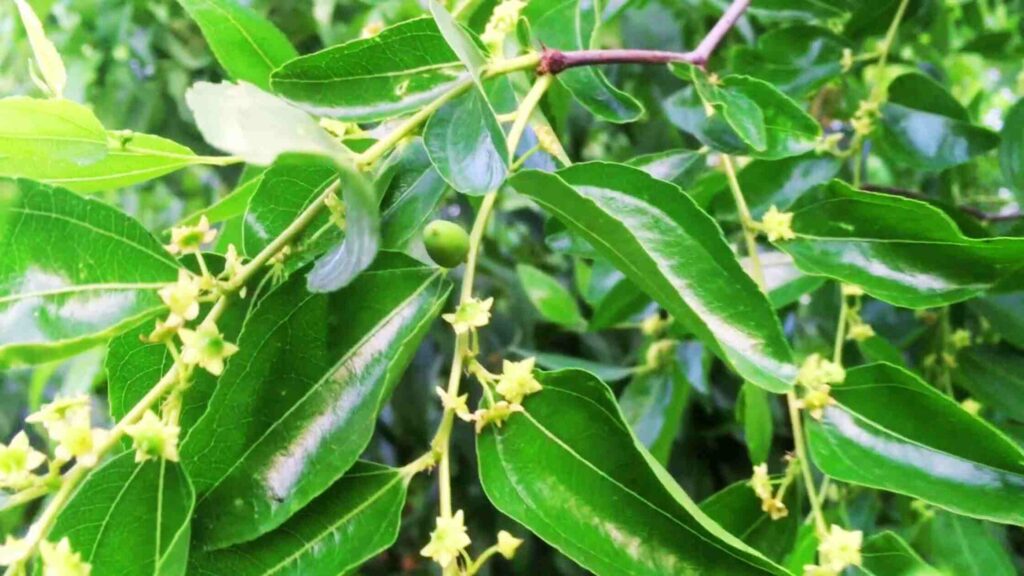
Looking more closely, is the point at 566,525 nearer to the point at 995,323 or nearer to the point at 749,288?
the point at 749,288

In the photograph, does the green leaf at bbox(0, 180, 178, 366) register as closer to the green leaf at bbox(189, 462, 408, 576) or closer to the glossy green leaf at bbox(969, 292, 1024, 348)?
the green leaf at bbox(189, 462, 408, 576)

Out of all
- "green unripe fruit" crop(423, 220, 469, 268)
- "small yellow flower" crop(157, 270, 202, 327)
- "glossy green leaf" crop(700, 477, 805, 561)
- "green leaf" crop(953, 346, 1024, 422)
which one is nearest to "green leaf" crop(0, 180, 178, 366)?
"small yellow flower" crop(157, 270, 202, 327)

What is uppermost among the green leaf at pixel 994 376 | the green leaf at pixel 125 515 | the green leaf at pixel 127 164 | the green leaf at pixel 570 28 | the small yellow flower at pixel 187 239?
the green leaf at pixel 570 28

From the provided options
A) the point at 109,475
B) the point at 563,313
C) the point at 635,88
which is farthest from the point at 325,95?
the point at 635,88

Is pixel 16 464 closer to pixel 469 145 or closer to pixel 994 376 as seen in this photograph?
pixel 469 145

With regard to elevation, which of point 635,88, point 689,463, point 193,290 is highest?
point 193,290

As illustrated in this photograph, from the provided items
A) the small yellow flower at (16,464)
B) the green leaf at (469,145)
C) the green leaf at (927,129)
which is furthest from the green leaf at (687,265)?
the green leaf at (927,129)

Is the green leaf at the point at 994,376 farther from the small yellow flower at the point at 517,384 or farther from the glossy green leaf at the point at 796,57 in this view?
the small yellow flower at the point at 517,384
